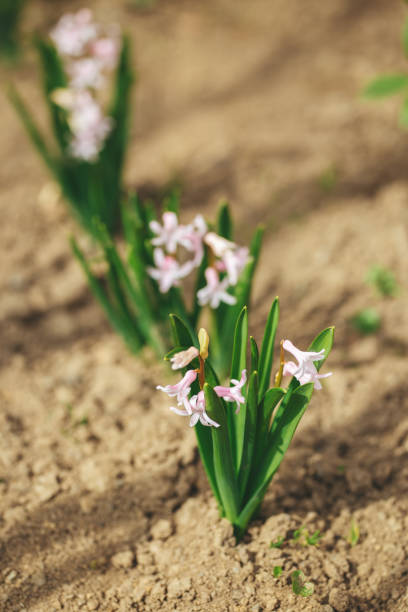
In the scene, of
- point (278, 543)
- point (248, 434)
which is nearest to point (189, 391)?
point (248, 434)

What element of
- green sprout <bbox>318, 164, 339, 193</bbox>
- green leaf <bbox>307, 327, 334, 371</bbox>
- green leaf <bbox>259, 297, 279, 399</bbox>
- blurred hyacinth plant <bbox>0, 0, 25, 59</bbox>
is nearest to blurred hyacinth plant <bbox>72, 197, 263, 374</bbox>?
green leaf <bbox>259, 297, 279, 399</bbox>

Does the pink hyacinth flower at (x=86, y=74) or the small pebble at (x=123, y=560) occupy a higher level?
the pink hyacinth flower at (x=86, y=74)

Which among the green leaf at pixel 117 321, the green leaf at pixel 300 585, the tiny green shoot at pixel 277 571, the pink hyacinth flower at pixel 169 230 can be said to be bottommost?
the green leaf at pixel 300 585

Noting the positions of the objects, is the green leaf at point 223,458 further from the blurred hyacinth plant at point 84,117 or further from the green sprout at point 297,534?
the blurred hyacinth plant at point 84,117

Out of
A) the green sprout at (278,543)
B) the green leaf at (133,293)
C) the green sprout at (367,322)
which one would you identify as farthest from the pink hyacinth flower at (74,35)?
the green sprout at (278,543)

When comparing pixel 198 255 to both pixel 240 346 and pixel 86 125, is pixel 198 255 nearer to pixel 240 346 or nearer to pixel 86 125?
pixel 240 346

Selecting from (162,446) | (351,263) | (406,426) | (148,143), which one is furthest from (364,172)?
(162,446)
